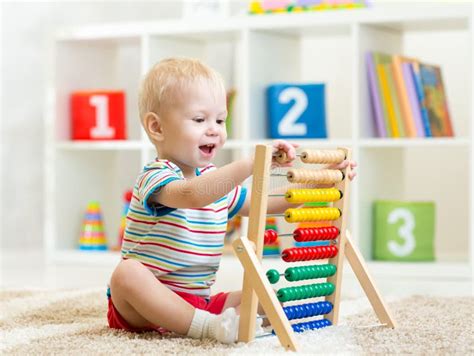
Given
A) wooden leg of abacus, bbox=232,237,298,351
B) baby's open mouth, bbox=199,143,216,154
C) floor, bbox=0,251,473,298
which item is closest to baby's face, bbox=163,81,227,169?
baby's open mouth, bbox=199,143,216,154

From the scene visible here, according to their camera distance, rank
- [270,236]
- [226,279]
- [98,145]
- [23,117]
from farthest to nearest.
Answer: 1. [23,117]
2. [98,145]
3. [226,279]
4. [270,236]

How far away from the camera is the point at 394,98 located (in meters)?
2.57

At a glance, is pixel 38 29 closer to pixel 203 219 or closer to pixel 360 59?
pixel 360 59

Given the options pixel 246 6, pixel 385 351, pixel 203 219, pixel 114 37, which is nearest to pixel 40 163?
pixel 114 37

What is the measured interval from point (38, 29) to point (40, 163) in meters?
Result: 0.52

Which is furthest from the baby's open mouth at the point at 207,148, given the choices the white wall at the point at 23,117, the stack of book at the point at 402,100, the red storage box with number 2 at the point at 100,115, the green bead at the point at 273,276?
the white wall at the point at 23,117

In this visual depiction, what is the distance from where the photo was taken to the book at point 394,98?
2572mm

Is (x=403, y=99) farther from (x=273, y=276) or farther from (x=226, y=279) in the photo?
(x=273, y=276)

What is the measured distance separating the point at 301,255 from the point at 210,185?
20cm

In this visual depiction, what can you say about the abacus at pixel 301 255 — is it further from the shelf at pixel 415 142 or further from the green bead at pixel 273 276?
the shelf at pixel 415 142

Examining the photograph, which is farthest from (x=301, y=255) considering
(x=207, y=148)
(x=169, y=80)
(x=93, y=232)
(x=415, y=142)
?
(x=93, y=232)

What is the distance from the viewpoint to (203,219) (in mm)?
1424

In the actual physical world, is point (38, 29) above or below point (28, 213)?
above

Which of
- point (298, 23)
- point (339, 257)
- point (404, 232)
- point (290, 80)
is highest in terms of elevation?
point (298, 23)
